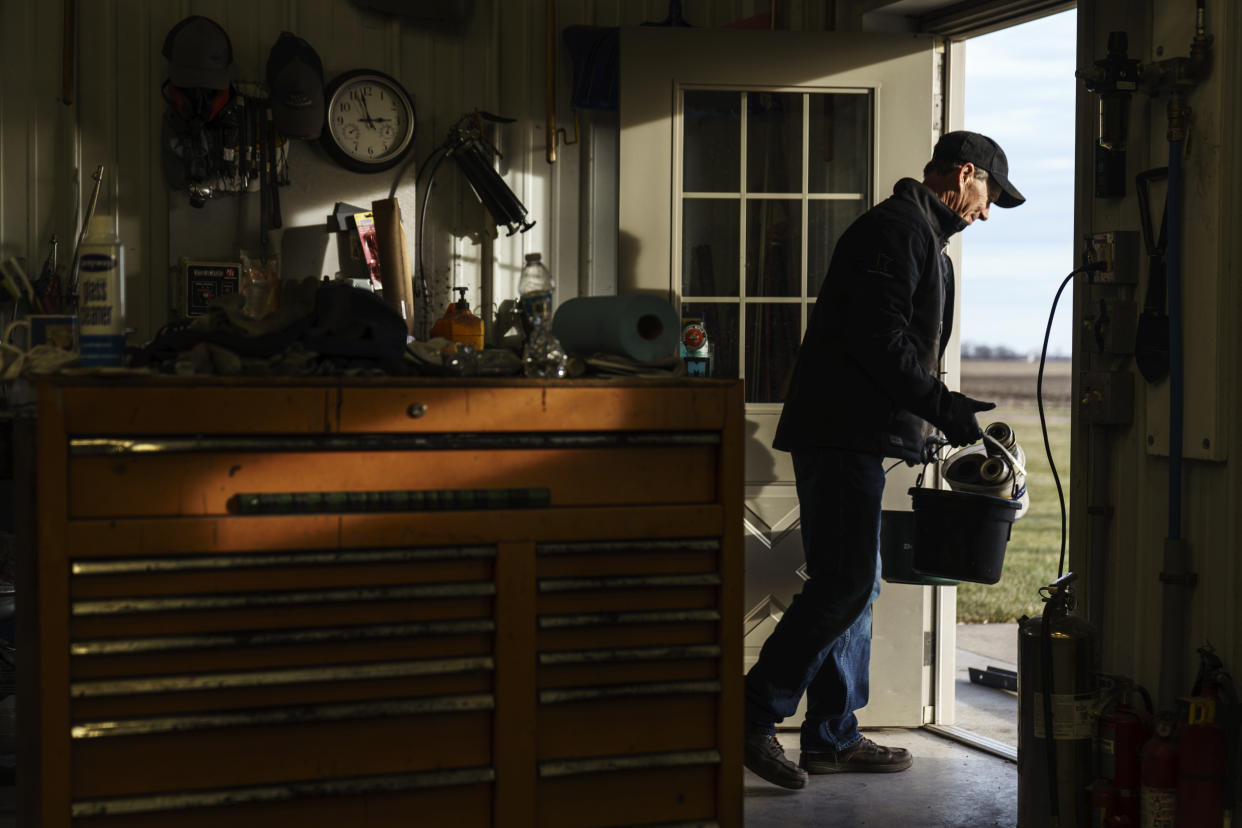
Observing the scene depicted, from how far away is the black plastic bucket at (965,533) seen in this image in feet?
10.2

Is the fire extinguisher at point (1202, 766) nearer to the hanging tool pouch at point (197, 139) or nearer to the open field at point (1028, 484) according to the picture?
the open field at point (1028, 484)

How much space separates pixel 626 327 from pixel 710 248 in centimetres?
151

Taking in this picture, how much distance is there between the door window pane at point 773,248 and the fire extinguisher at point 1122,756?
168 cm

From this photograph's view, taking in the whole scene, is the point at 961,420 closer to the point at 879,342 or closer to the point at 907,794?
the point at 879,342

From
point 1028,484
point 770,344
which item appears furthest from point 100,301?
point 1028,484

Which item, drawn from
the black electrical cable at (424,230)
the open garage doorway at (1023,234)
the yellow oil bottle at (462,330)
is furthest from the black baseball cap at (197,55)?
the open garage doorway at (1023,234)

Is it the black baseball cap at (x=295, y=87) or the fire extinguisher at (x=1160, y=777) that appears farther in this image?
the black baseball cap at (x=295, y=87)

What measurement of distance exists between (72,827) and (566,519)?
3.30 ft

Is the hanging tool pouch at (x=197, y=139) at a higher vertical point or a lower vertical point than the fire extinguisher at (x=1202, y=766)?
higher

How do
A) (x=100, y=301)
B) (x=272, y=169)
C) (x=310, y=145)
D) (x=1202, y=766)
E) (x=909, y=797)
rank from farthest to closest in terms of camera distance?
(x=310, y=145) < (x=272, y=169) < (x=909, y=797) < (x=1202, y=766) < (x=100, y=301)

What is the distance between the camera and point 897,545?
11.7 feet

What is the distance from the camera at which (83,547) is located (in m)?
2.06

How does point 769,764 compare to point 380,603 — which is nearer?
point 380,603

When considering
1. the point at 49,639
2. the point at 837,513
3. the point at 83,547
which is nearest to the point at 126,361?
the point at 83,547
